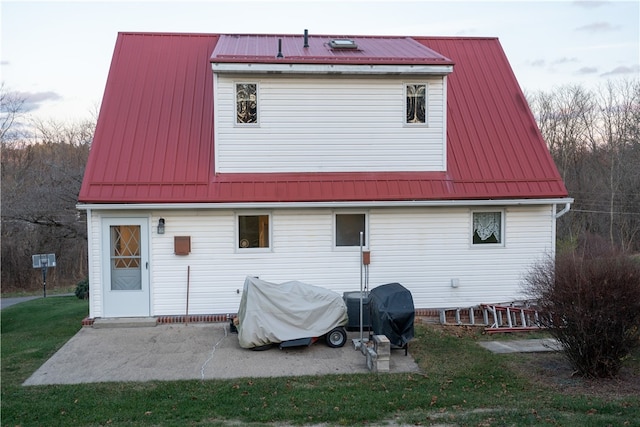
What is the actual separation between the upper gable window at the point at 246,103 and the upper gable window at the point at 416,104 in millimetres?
3385

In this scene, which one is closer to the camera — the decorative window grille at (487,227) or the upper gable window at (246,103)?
the upper gable window at (246,103)

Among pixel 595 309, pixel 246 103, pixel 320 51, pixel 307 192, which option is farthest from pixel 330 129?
pixel 595 309

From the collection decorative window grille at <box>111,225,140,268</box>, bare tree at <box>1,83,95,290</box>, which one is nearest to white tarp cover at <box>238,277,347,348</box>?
decorative window grille at <box>111,225,140,268</box>

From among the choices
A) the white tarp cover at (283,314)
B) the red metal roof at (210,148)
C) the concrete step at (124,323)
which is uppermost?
the red metal roof at (210,148)

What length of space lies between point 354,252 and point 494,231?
323 centimetres

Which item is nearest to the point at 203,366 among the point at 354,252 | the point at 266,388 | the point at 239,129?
the point at 266,388

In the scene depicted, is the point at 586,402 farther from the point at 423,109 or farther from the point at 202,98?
the point at 202,98

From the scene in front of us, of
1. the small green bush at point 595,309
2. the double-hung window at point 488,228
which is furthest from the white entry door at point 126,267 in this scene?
the small green bush at point 595,309

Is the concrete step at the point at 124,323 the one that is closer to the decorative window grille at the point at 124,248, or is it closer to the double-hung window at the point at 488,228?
the decorative window grille at the point at 124,248

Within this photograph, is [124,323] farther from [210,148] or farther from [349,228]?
[349,228]

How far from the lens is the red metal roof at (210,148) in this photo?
11797 millimetres

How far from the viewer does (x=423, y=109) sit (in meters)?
12.7

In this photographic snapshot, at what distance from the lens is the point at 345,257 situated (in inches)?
481

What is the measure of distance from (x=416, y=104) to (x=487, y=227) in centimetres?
319
